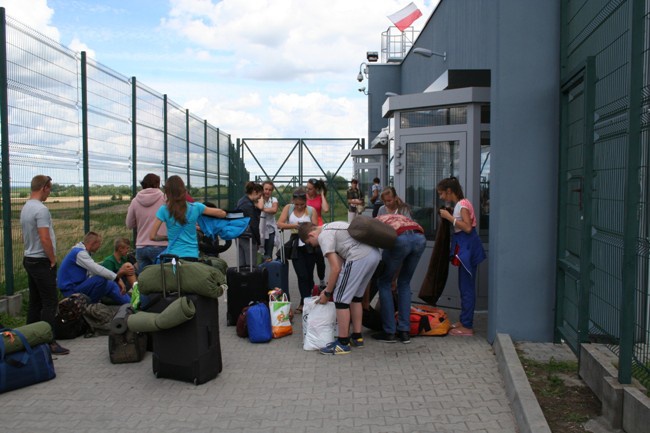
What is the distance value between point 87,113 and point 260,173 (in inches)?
679

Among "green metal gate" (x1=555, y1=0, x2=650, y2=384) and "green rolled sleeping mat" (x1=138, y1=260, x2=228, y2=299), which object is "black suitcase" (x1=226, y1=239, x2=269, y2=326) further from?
"green metal gate" (x1=555, y1=0, x2=650, y2=384)

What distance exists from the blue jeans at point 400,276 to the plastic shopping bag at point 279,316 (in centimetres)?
107

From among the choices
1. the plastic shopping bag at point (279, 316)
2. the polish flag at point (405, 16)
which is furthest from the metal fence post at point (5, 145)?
the polish flag at point (405, 16)

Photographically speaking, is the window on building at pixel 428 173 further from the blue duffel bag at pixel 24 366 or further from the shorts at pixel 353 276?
the blue duffel bag at pixel 24 366

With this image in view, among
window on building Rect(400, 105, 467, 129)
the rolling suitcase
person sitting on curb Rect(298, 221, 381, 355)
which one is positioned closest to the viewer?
person sitting on curb Rect(298, 221, 381, 355)

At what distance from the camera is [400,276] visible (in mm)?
7133

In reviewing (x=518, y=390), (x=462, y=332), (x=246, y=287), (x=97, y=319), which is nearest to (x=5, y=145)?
(x=97, y=319)

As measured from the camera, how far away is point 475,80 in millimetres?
9125

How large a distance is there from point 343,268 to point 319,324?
690 mm

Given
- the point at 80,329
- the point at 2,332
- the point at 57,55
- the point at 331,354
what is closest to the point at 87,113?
the point at 57,55

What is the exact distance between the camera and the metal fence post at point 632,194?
13.4 ft

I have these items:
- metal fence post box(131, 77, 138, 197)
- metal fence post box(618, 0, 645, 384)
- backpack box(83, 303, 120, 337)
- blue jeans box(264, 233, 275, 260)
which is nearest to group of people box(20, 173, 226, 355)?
backpack box(83, 303, 120, 337)

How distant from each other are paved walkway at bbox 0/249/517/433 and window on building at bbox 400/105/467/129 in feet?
9.70

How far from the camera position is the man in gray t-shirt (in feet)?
20.5
